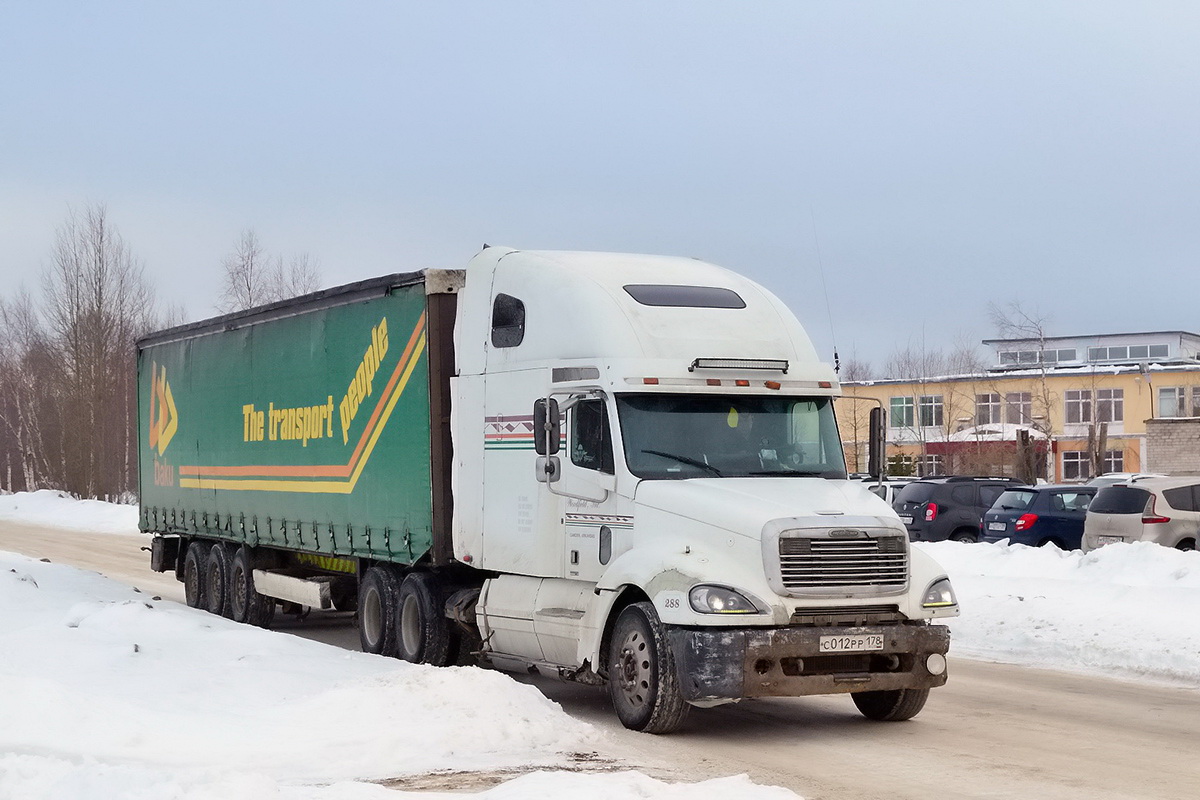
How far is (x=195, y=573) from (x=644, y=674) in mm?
11962

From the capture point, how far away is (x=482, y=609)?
1259cm

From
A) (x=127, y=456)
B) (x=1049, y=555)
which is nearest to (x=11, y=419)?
(x=127, y=456)

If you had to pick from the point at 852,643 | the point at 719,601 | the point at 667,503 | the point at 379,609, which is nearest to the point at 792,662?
the point at 852,643

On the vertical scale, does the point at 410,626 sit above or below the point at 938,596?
below

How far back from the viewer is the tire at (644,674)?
9992 mm

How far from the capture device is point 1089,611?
54.3 ft

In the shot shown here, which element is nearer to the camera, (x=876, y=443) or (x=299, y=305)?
(x=876, y=443)

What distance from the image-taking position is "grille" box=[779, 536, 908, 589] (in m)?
9.83

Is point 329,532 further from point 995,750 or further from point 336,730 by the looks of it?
point 995,750

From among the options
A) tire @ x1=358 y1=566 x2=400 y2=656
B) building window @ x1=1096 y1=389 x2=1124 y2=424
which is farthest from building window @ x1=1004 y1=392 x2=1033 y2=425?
tire @ x1=358 y1=566 x2=400 y2=656

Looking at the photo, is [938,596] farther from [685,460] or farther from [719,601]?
[685,460]

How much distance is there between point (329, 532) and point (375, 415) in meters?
1.77

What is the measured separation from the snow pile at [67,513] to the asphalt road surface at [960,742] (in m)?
35.1

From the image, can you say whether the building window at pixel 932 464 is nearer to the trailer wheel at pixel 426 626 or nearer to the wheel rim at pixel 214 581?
the wheel rim at pixel 214 581
